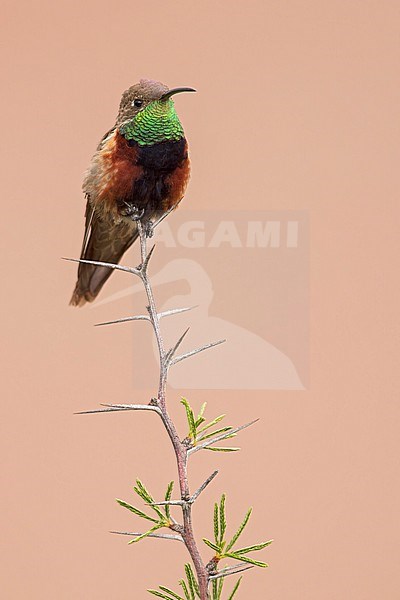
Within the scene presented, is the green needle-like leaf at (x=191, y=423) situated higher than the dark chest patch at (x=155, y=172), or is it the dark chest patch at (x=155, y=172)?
the dark chest patch at (x=155, y=172)

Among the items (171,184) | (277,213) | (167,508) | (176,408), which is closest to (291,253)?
(277,213)

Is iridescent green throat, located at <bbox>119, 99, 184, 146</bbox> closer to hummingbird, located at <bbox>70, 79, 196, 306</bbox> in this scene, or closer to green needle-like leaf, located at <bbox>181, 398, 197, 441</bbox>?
hummingbird, located at <bbox>70, 79, 196, 306</bbox>

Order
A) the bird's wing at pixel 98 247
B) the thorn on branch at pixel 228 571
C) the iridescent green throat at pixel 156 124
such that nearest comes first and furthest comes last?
the thorn on branch at pixel 228 571, the iridescent green throat at pixel 156 124, the bird's wing at pixel 98 247

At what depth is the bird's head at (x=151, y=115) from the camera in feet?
2.80

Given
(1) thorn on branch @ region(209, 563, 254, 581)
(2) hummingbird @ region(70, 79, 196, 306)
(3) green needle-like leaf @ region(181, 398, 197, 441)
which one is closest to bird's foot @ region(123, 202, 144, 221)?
(2) hummingbird @ region(70, 79, 196, 306)

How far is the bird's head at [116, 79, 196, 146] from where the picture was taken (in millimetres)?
853

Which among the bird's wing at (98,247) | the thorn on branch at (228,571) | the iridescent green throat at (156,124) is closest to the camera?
the thorn on branch at (228,571)

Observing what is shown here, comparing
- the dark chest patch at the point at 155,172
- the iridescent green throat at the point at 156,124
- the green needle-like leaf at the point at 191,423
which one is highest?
the iridescent green throat at the point at 156,124

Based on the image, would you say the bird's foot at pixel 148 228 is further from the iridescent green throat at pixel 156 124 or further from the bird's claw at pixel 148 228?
the iridescent green throat at pixel 156 124

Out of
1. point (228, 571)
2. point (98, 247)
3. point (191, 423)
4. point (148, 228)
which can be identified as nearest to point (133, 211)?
point (148, 228)

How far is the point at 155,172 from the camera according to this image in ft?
2.90

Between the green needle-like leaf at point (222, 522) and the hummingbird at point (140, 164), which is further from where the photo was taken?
the hummingbird at point (140, 164)

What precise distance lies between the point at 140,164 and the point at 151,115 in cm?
6

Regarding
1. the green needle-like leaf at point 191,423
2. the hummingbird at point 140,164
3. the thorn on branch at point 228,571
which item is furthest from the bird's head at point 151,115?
the thorn on branch at point 228,571
